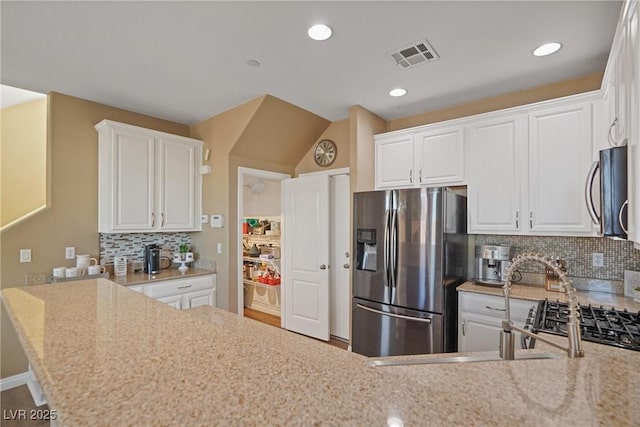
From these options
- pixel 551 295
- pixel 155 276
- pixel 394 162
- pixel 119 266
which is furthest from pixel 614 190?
pixel 119 266

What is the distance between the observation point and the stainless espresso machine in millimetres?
2684

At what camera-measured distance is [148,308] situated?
100 cm

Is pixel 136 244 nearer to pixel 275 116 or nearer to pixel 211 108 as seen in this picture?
pixel 211 108

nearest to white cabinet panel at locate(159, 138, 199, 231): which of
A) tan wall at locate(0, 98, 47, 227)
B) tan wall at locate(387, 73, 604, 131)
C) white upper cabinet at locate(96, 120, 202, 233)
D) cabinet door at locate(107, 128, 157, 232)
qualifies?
white upper cabinet at locate(96, 120, 202, 233)

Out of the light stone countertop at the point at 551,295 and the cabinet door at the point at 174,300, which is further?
the cabinet door at the point at 174,300

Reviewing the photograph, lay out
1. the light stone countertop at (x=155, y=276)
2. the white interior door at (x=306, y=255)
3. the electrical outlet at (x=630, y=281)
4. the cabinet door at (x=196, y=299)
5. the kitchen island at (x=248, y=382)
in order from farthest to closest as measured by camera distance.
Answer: the white interior door at (x=306, y=255) < the cabinet door at (x=196, y=299) < the light stone countertop at (x=155, y=276) < the electrical outlet at (x=630, y=281) < the kitchen island at (x=248, y=382)

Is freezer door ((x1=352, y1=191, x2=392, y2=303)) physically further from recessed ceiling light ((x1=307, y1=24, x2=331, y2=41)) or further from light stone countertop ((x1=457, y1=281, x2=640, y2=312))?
recessed ceiling light ((x1=307, y1=24, x2=331, y2=41))

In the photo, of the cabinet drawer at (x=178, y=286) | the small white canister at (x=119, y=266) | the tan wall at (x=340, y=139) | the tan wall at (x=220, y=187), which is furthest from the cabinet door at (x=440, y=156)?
the small white canister at (x=119, y=266)

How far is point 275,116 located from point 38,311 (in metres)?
→ 2.76

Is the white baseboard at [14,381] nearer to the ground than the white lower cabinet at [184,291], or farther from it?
nearer to the ground

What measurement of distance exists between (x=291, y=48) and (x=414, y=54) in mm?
902

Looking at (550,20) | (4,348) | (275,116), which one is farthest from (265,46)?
(4,348)

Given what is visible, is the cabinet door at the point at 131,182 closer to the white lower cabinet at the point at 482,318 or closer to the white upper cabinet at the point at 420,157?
the white upper cabinet at the point at 420,157

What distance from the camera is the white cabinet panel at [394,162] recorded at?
122 inches
